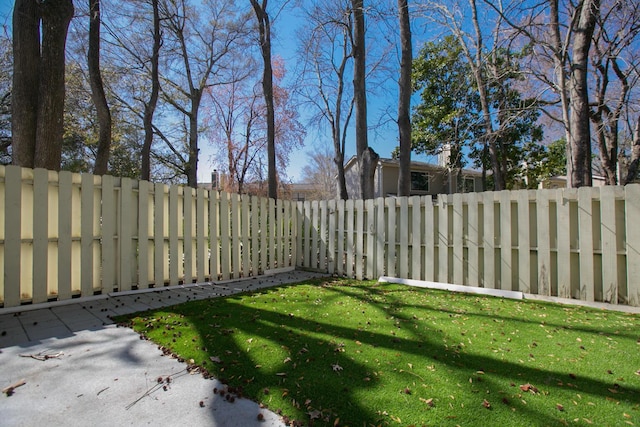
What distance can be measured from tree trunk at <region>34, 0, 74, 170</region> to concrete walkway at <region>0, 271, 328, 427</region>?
277cm

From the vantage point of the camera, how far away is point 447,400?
6.56 ft

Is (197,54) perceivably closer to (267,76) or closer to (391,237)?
(267,76)

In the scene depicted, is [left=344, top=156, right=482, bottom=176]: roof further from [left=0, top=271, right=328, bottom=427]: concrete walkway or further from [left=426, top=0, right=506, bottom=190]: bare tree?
[left=0, top=271, right=328, bottom=427]: concrete walkway

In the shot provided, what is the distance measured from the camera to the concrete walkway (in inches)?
73.2

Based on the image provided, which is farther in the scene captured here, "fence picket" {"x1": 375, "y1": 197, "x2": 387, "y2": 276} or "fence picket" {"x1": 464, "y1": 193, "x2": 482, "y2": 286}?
"fence picket" {"x1": 375, "y1": 197, "x2": 387, "y2": 276}

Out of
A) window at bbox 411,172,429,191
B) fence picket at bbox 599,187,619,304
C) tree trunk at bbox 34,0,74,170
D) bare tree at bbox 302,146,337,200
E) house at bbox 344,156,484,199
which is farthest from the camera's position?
bare tree at bbox 302,146,337,200

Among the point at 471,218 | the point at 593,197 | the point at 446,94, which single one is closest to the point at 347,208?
the point at 471,218

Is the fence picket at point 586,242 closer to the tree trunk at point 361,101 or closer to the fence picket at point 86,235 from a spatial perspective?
the tree trunk at point 361,101

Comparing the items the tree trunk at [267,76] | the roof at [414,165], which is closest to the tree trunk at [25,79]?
the tree trunk at [267,76]

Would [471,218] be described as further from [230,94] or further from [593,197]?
[230,94]

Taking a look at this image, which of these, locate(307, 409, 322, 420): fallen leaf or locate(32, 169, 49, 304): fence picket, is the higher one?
locate(32, 169, 49, 304): fence picket

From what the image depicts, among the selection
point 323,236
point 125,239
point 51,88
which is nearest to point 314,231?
point 323,236

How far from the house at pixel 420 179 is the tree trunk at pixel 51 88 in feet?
49.1

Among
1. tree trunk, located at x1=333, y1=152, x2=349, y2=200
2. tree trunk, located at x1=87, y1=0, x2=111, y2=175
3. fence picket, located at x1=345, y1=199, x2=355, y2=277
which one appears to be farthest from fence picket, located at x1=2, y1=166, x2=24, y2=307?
tree trunk, located at x1=333, y1=152, x2=349, y2=200
